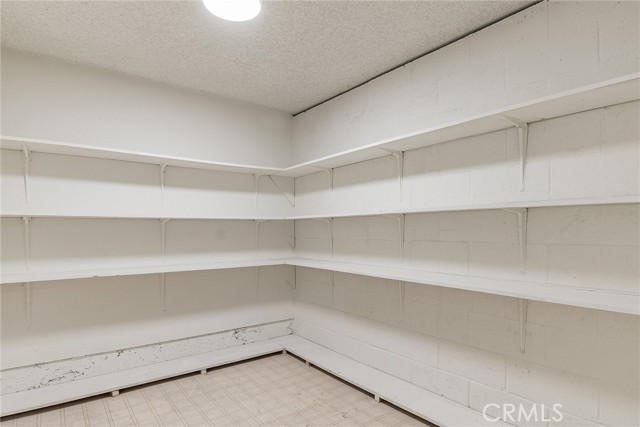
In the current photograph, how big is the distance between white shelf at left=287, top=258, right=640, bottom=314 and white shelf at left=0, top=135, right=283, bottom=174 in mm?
1496

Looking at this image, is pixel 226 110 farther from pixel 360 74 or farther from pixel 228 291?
pixel 228 291

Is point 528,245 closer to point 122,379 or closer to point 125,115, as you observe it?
point 122,379

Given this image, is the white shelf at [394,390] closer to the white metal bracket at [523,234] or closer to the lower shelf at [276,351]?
the lower shelf at [276,351]

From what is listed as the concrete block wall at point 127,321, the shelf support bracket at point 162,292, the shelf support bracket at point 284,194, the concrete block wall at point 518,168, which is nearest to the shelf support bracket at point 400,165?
the concrete block wall at point 518,168

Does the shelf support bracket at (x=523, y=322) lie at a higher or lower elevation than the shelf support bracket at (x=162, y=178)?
lower

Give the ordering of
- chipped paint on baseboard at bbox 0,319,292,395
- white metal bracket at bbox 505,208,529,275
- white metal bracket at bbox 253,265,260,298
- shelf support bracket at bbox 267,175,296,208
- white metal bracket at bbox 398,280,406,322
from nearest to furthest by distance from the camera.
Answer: white metal bracket at bbox 505,208,529,275
chipped paint on baseboard at bbox 0,319,292,395
white metal bracket at bbox 398,280,406,322
white metal bracket at bbox 253,265,260,298
shelf support bracket at bbox 267,175,296,208

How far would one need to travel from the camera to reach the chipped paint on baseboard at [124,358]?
2.34 m

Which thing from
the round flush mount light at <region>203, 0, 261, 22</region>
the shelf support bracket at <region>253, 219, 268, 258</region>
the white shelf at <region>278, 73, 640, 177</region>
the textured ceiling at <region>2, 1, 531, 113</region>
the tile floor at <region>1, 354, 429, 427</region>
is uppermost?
the textured ceiling at <region>2, 1, 531, 113</region>

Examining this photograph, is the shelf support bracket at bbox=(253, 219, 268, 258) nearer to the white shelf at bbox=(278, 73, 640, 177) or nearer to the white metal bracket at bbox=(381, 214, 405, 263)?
the white shelf at bbox=(278, 73, 640, 177)

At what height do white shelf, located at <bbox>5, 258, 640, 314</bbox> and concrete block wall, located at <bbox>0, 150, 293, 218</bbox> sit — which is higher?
concrete block wall, located at <bbox>0, 150, 293, 218</bbox>

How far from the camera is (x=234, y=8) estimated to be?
5.49ft

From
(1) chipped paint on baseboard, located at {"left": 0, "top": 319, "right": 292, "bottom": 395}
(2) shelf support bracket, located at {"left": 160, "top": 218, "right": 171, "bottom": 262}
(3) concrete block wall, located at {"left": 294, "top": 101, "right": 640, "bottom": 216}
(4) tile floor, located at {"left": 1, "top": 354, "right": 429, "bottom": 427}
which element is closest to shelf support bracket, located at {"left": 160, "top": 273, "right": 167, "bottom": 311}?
(2) shelf support bracket, located at {"left": 160, "top": 218, "right": 171, "bottom": 262}

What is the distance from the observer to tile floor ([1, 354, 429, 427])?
2100mm

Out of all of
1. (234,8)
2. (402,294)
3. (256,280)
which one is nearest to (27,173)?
(234,8)
